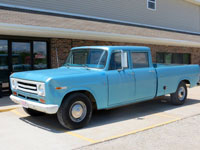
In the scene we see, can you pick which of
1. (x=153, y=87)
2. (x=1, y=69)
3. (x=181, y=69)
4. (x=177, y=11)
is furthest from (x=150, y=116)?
(x=177, y=11)

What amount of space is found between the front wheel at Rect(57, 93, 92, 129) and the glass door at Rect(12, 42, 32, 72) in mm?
5768

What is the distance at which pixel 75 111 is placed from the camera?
5562 mm

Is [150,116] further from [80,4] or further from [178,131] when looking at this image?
[80,4]

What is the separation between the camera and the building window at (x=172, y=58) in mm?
18156

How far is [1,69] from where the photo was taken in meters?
10.1

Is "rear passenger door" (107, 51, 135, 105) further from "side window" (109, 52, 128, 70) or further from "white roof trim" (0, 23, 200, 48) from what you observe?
"white roof trim" (0, 23, 200, 48)

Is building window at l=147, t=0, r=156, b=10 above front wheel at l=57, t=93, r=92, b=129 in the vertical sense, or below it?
above

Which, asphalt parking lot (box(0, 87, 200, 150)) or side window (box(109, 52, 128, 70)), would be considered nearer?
asphalt parking lot (box(0, 87, 200, 150))

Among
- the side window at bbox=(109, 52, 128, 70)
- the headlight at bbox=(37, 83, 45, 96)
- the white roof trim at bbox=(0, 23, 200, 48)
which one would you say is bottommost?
the headlight at bbox=(37, 83, 45, 96)

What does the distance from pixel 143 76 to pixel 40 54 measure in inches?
234

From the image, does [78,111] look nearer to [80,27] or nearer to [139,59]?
[139,59]

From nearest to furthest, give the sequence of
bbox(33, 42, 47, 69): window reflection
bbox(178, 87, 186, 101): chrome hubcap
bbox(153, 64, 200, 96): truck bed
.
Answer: bbox(153, 64, 200, 96): truck bed, bbox(178, 87, 186, 101): chrome hubcap, bbox(33, 42, 47, 69): window reflection

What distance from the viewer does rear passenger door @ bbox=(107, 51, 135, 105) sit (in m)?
6.16

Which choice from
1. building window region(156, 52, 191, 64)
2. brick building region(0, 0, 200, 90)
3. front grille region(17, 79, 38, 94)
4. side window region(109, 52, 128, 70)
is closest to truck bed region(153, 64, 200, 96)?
side window region(109, 52, 128, 70)
